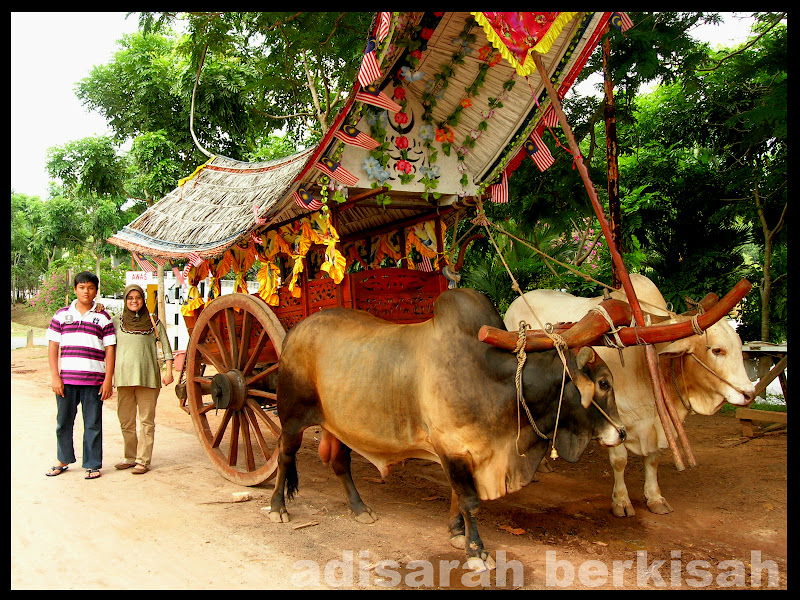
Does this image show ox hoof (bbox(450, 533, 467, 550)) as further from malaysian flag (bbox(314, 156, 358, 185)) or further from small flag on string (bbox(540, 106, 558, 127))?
small flag on string (bbox(540, 106, 558, 127))

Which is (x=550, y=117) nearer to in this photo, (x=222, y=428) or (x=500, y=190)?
(x=500, y=190)

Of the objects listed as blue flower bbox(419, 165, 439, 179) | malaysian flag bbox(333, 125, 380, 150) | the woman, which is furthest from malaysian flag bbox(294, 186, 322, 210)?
the woman

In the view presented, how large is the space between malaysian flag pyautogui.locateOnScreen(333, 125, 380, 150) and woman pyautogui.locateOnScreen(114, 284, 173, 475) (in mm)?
3018

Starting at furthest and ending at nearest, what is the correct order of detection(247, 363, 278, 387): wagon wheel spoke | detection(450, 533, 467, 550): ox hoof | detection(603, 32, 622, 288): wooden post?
detection(603, 32, 622, 288): wooden post
detection(247, 363, 278, 387): wagon wheel spoke
detection(450, 533, 467, 550): ox hoof

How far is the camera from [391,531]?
445 centimetres

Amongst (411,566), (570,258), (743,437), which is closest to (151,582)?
(411,566)

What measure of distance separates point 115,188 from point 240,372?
1071cm

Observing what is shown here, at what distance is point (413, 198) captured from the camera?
533 cm

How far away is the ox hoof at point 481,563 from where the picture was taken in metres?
3.58

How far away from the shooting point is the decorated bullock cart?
12.2 ft

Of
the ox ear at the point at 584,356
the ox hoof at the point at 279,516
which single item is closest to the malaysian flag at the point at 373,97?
the ox ear at the point at 584,356

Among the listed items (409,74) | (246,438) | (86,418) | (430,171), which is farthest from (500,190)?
(86,418)

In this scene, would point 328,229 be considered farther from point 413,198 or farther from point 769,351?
point 769,351

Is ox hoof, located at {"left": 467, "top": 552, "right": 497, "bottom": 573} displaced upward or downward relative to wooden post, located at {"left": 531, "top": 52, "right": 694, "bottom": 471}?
downward
